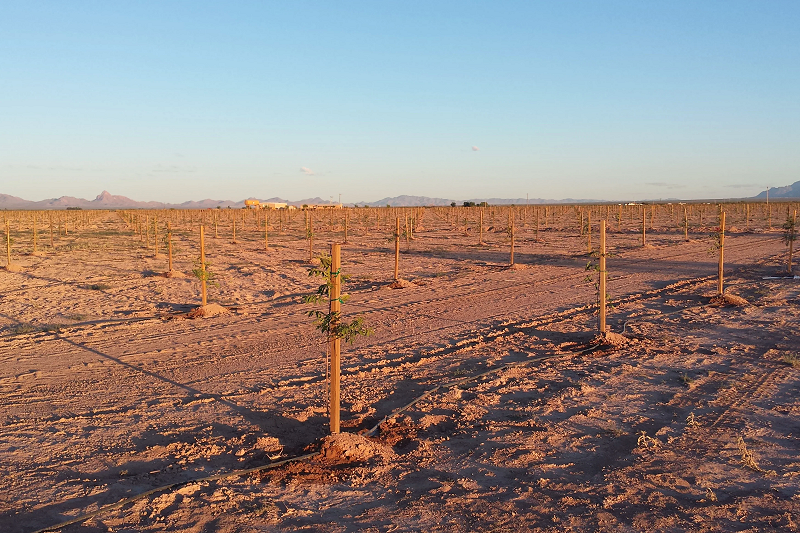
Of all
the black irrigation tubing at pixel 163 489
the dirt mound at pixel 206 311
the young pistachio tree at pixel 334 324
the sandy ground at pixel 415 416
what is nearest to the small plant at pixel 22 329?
the sandy ground at pixel 415 416

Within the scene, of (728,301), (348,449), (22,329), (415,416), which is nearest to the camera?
(348,449)

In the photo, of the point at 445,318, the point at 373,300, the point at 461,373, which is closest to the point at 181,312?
the point at 373,300

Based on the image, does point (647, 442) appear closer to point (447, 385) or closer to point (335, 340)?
point (447, 385)

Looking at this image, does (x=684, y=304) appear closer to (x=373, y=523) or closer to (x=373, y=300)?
(x=373, y=300)

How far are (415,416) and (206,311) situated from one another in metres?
6.74

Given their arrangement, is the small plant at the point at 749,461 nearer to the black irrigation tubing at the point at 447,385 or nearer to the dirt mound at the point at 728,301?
the black irrigation tubing at the point at 447,385

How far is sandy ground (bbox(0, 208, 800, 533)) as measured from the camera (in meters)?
4.16

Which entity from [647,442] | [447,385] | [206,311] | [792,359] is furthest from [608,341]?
[206,311]

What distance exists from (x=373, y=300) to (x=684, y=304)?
6.55 m

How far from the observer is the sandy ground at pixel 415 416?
4.16m

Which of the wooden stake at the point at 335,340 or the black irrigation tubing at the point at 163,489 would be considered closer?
the black irrigation tubing at the point at 163,489

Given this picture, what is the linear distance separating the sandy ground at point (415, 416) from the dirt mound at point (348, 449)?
0.06 ft

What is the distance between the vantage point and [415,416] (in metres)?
6.02

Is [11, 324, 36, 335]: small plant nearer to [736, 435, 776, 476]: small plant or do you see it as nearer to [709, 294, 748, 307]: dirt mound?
[736, 435, 776, 476]: small plant
